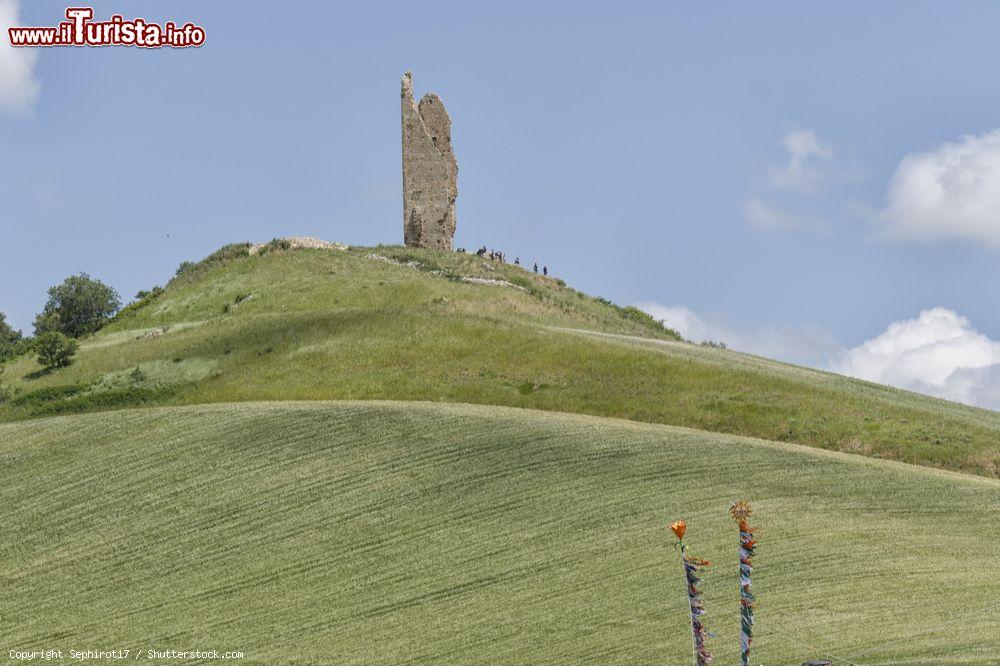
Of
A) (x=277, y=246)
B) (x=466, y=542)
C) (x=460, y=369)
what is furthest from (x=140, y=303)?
(x=466, y=542)

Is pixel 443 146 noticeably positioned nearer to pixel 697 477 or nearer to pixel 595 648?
pixel 697 477

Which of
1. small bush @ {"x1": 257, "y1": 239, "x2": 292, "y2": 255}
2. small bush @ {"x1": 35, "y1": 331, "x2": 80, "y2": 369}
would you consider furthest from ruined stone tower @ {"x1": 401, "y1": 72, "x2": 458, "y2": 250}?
small bush @ {"x1": 35, "y1": 331, "x2": 80, "y2": 369}

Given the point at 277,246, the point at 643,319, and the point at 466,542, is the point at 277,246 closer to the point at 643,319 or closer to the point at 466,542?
the point at 643,319

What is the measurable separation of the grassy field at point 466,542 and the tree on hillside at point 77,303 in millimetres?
58595

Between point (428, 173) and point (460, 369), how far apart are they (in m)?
35.1

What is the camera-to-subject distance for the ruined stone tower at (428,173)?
91312mm

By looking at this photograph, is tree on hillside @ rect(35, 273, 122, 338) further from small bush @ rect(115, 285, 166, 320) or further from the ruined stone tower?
the ruined stone tower

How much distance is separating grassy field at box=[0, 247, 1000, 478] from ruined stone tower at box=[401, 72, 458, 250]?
6105 millimetres

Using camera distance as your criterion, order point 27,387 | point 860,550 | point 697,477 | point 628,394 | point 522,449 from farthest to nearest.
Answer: point 27,387
point 628,394
point 522,449
point 697,477
point 860,550

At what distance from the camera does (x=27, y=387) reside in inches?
2719

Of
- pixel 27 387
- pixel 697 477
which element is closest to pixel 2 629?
pixel 697 477

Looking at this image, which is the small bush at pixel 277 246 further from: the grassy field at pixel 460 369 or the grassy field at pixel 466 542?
the grassy field at pixel 466 542

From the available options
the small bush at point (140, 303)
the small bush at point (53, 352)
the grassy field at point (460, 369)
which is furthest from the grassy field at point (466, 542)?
the small bush at point (140, 303)

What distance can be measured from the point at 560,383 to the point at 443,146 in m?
40.0
